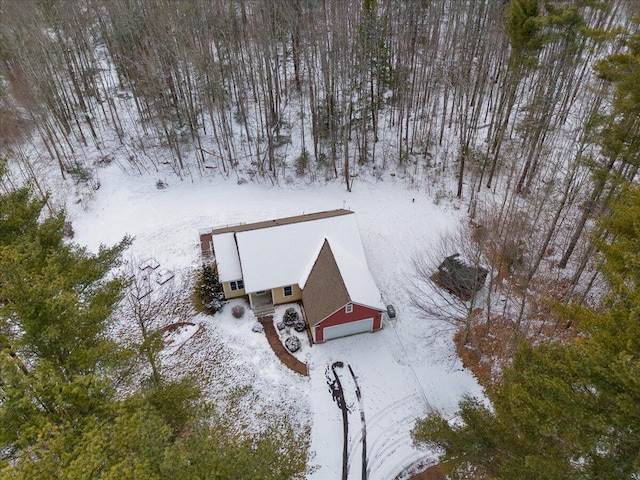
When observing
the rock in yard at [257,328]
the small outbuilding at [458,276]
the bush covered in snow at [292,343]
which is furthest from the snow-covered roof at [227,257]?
the small outbuilding at [458,276]

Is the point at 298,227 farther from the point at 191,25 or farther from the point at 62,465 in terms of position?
the point at 191,25

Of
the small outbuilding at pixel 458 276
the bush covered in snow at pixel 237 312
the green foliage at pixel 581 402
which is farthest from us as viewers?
the bush covered in snow at pixel 237 312

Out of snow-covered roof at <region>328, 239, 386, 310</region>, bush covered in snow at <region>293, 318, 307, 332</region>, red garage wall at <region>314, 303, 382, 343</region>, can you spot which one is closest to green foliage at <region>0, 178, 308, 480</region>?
red garage wall at <region>314, 303, 382, 343</region>

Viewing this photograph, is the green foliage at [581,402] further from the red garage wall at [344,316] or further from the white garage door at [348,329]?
the white garage door at [348,329]

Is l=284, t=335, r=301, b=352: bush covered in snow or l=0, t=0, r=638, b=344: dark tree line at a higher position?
l=0, t=0, r=638, b=344: dark tree line

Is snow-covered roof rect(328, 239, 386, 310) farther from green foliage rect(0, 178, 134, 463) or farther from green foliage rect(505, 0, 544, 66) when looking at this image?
green foliage rect(505, 0, 544, 66)

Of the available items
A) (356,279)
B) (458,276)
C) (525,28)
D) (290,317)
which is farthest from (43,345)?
(525,28)

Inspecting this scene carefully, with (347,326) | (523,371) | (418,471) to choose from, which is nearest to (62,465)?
(523,371)
